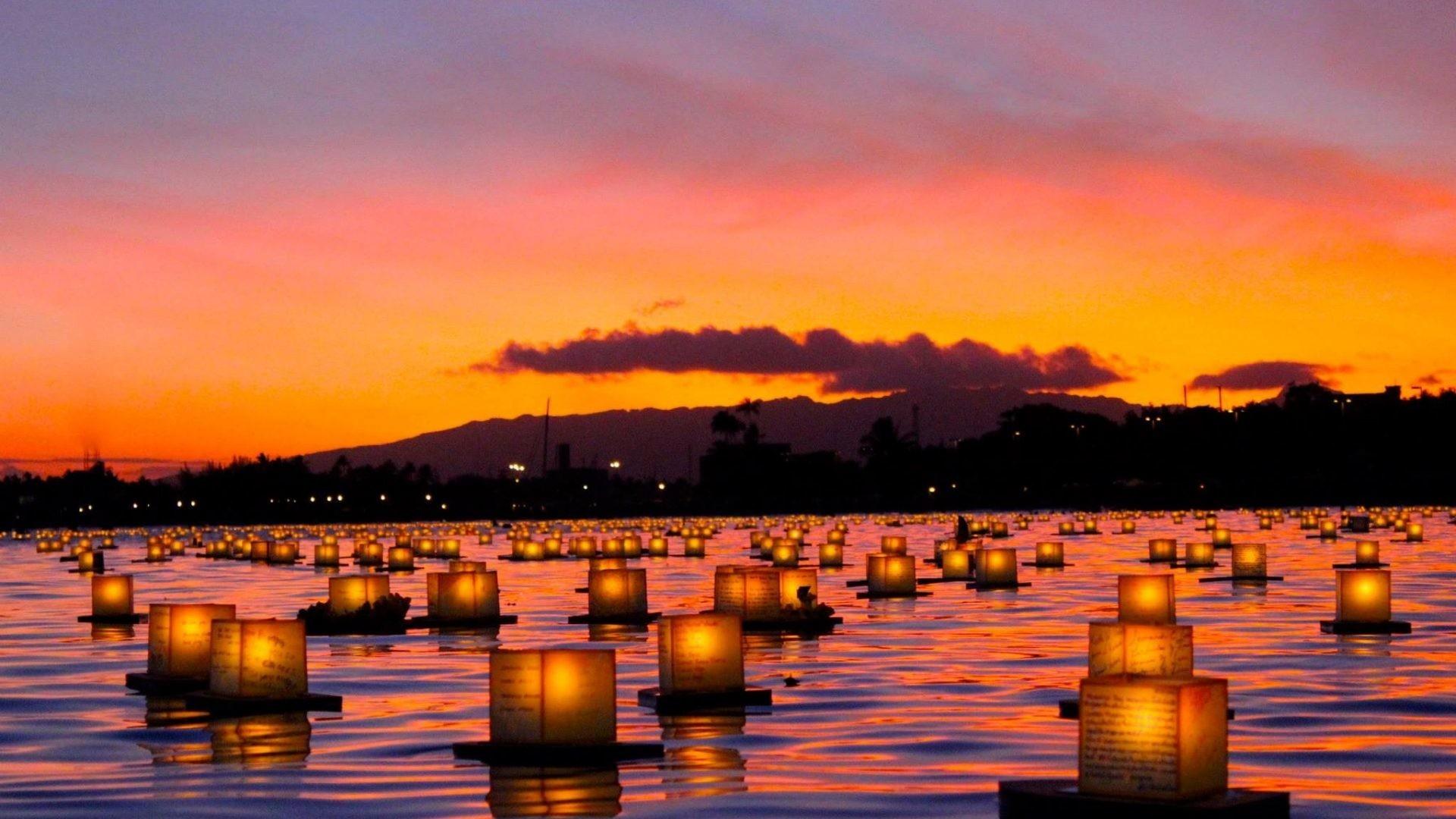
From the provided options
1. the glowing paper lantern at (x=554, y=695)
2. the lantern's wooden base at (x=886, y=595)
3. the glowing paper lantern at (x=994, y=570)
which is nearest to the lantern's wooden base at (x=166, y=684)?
the glowing paper lantern at (x=554, y=695)

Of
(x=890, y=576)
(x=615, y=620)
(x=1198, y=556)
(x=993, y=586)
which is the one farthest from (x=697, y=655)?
(x=1198, y=556)

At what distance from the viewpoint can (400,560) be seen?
73.4 metres

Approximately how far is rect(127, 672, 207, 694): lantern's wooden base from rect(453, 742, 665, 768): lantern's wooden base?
809cm

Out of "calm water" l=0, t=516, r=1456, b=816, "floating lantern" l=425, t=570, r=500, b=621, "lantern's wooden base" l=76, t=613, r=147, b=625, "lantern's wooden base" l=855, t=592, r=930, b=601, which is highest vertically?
"floating lantern" l=425, t=570, r=500, b=621

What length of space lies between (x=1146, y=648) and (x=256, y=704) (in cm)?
958

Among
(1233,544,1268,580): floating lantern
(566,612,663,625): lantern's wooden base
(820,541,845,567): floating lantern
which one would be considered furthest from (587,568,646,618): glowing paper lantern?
(820,541,845,567): floating lantern

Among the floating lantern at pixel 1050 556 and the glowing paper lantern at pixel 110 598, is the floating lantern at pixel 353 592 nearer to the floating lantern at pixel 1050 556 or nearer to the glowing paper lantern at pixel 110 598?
the glowing paper lantern at pixel 110 598

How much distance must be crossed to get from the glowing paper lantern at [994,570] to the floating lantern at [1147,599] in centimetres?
1765

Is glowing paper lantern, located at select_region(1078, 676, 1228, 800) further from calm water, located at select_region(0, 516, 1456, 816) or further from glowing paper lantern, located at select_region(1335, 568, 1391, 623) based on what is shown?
glowing paper lantern, located at select_region(1335, 568, 1391, 623)

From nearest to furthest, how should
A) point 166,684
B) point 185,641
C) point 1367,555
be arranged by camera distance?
point 166,684 < point 185,641 < point 1367,555

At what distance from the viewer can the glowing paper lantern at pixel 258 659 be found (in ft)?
82.9

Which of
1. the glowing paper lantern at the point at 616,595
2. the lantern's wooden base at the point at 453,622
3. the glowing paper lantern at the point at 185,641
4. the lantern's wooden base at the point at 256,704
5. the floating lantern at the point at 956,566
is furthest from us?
the floating lantern at the point at 956,566

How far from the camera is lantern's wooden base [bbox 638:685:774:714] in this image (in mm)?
24609

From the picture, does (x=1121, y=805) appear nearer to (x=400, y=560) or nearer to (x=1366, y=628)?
(x=1366, y=628)
